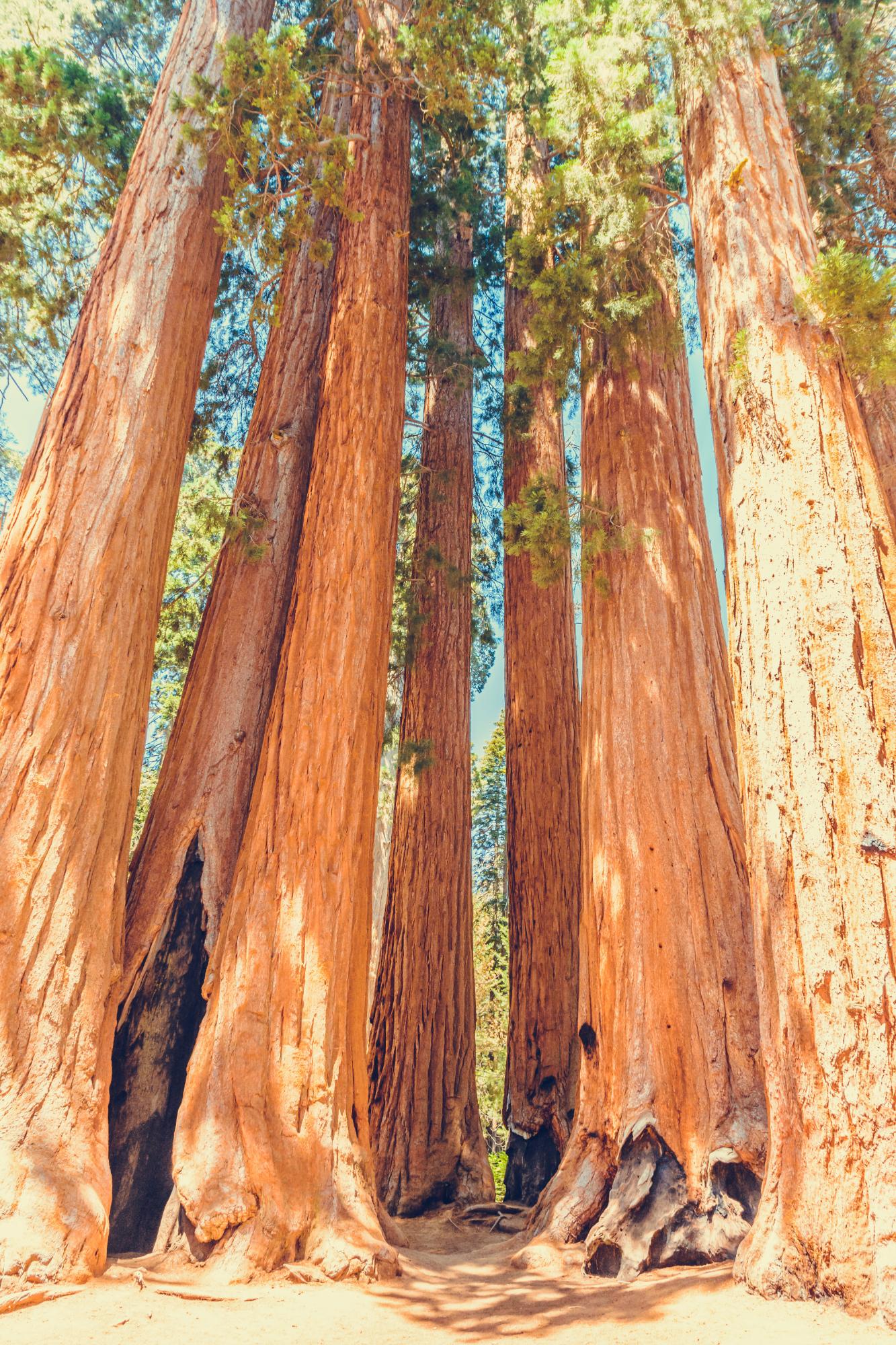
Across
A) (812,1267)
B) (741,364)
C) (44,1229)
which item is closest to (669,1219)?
(812,1267)

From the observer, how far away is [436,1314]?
2902mm

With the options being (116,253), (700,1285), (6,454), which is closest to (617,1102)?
(700,1285)

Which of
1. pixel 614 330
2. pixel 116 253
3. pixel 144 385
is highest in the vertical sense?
pixel 614 330

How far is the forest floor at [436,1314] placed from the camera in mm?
2365

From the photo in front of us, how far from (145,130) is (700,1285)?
664 cm

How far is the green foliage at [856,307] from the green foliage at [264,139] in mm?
3354

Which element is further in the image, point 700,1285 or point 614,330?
point 614,330

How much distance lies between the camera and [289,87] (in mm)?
5328

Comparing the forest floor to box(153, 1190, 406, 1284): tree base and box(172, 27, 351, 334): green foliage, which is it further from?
box(172, 27, 351, 334): green foliage

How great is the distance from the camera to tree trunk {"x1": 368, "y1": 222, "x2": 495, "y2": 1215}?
598 centimetres

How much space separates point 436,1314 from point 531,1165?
332 cm

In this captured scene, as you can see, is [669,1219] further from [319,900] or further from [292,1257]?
[319,900]

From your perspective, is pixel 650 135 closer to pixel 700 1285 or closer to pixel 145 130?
pixel 145 130

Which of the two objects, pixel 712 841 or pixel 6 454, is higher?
pixel 6 454
